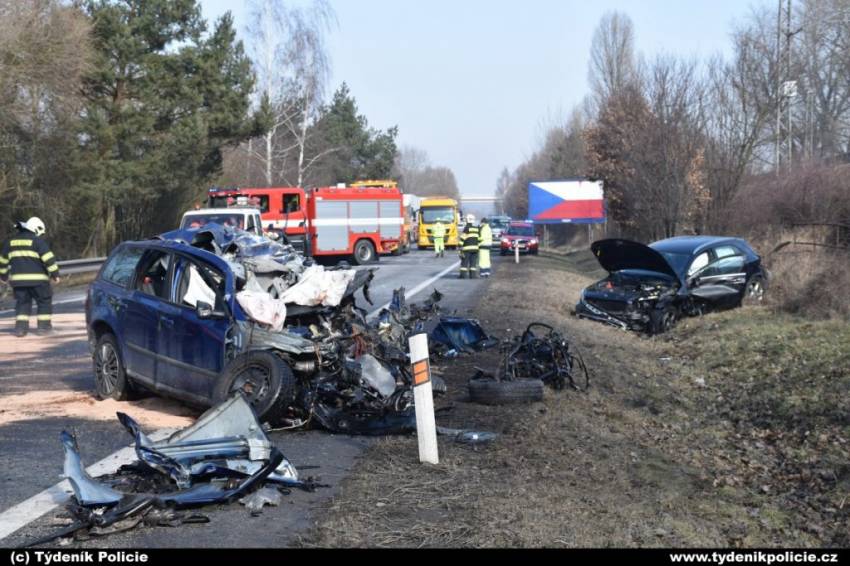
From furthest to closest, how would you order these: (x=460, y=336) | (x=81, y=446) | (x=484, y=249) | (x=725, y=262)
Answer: (x=484, y=249) → (x=725, y=262) → (x=460, y=336) → (x=81, y=446)

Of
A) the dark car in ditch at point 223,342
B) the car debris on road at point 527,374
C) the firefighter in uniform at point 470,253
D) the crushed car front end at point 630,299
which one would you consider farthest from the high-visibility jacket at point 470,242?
the dark car in ditch at point 223,342

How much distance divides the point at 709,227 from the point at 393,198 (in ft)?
47.8

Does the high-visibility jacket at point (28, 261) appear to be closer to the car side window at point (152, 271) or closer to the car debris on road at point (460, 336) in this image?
the car side window at point (152, 271)

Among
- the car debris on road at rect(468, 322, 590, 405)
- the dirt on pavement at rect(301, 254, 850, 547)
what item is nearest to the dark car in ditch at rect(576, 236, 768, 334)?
the dirt on pavement at rect(301, 254, 850, 547)

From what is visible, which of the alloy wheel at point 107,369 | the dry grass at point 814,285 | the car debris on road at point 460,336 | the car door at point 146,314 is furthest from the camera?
the dry grass at point 814,285

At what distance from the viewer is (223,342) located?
8531mm

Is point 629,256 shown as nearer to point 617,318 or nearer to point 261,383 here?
point 617,318


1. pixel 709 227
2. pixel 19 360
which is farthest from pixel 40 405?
pixel 709 227

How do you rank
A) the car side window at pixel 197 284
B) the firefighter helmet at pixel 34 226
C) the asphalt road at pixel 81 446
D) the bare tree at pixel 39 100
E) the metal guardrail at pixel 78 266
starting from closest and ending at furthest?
the asphalt road at pixel 81 446, the car side window at pixel 197 284, the firefighter helmet at pixel 34 226, the bare tree at pixel 39 100, the metal guardrail at pixel 78 266

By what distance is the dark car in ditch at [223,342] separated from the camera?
27.7ft

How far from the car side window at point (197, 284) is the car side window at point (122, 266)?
2.84 feet

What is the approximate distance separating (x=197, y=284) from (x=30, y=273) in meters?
7.55

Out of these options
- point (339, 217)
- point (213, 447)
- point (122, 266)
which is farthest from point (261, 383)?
point (339, 217)
